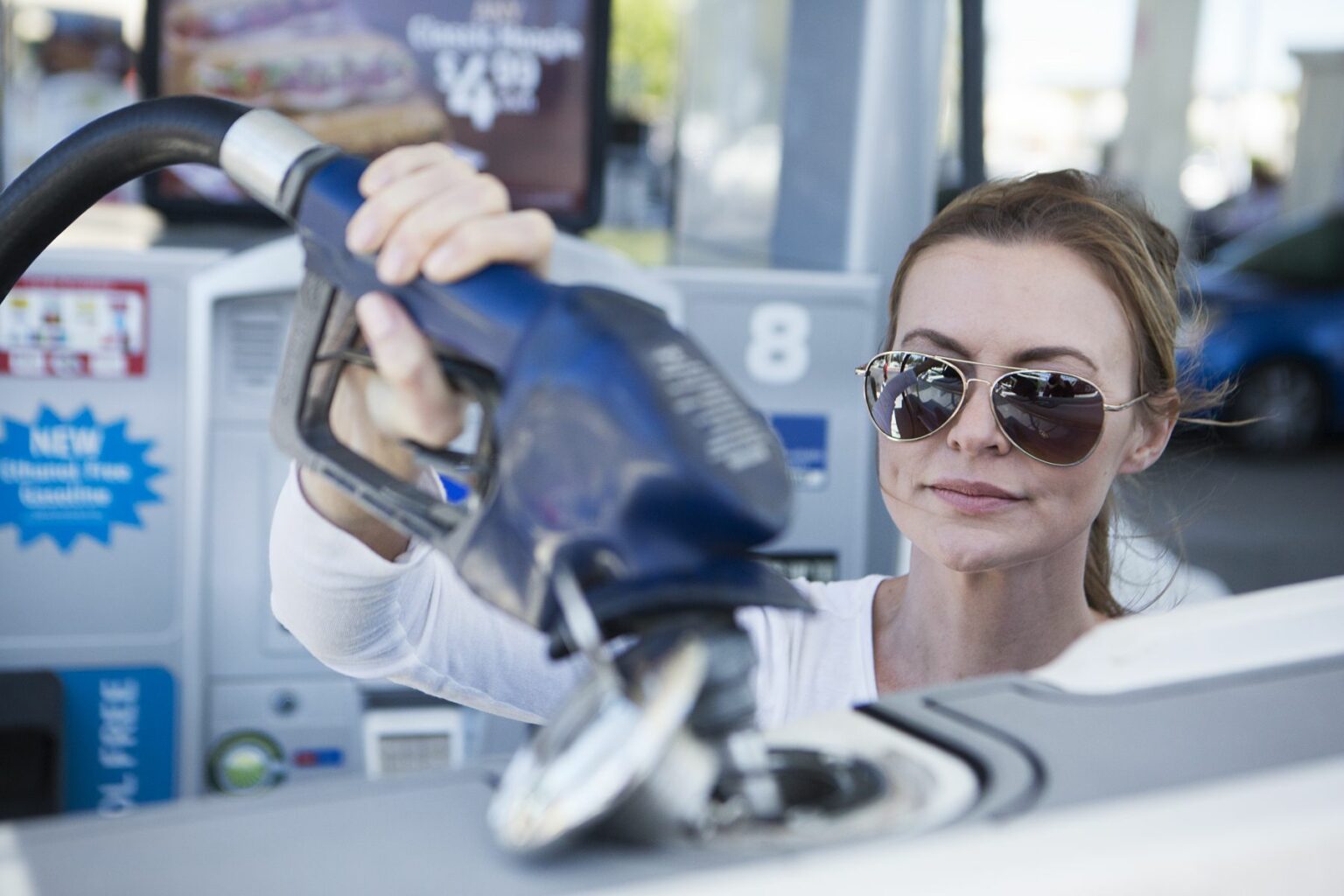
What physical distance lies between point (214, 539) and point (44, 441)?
0.32m

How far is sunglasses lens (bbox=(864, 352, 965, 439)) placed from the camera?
1.61 m

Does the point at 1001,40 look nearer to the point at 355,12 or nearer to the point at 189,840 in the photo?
the point at 355,12

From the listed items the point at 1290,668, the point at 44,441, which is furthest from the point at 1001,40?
the point at 1290,668

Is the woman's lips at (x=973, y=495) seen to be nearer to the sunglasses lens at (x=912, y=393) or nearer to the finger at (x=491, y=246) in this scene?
the sunglasses lens at (x=912, y=393)

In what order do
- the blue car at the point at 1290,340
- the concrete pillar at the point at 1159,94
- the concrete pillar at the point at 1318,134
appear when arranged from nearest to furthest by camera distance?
the concrete pillar at the point at 1159,94, the blue car at the point at 1290,340, the concrete pillar at the point at 1318,134

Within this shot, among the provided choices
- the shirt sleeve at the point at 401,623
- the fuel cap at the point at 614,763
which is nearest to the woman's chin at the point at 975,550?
the shirt sleeve at the point at 401,623

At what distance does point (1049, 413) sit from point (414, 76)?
179 centimetres

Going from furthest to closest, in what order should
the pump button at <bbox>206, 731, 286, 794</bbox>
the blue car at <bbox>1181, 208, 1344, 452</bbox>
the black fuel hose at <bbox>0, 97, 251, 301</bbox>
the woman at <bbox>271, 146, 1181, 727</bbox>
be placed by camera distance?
the blue car at <bbox>1181, 208, 1344, 452</bbox> < the pump button at <bbox>206, 731, 286, 794</bbox> < the woman at <bbox>271, 146, 1181, 727</bbox> < the black fuel hose at <bbox>0, 97, 251, 301</bbox>

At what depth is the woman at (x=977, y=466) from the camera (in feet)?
4.73

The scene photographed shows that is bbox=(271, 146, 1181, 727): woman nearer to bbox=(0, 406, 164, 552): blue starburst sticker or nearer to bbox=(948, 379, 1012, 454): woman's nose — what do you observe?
bbox=(948, 379, 1012, 454): woman's nose

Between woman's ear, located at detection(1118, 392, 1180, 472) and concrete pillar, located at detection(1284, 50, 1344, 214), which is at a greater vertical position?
concrete pillar, located at detection(1284, 50, 1344, 214)

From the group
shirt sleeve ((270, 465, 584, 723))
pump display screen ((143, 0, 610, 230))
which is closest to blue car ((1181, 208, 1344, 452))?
pump display screen ((143, 0, 610, 230))

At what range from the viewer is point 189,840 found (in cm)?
62

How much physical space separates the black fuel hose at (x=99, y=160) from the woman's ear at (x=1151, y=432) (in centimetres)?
124
